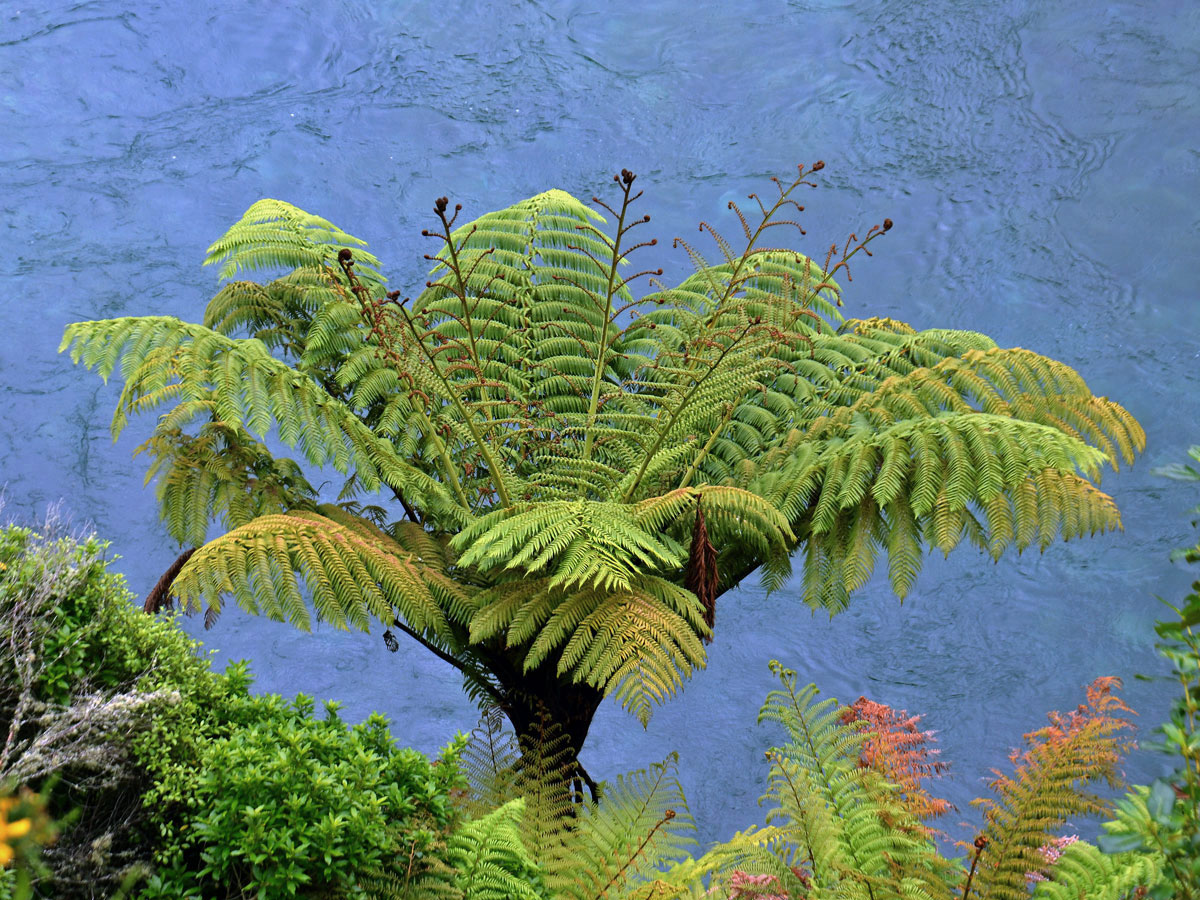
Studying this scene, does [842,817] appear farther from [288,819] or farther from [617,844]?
[288,819]

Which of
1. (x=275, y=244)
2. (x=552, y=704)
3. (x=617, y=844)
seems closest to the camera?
(x=617, y=844)

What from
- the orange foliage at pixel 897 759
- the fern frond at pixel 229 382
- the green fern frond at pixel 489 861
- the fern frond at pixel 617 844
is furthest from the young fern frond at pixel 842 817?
the fern frond at pixel 229 382

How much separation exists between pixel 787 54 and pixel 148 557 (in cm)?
379

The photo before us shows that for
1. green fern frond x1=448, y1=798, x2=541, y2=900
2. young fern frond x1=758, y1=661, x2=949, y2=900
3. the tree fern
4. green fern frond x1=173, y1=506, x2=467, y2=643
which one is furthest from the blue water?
green fern frond x1=448, y1=798, x2=541, y2=900

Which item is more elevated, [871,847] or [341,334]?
[341,334]

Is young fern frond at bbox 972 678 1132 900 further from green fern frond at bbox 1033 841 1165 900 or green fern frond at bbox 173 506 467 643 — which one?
green fern frond at bbox 173 506 467 643

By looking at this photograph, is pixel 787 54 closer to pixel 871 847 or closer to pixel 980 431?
pixel 980 431

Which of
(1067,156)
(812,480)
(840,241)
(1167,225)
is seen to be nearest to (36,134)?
(840,241)

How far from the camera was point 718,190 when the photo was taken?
5.43 metres

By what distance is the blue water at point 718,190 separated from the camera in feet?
15.8

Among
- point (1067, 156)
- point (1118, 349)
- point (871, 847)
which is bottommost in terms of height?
point (871, 847)

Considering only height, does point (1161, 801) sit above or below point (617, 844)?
below

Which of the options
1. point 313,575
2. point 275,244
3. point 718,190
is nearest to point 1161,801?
point 313,575

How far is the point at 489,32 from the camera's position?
546cm
